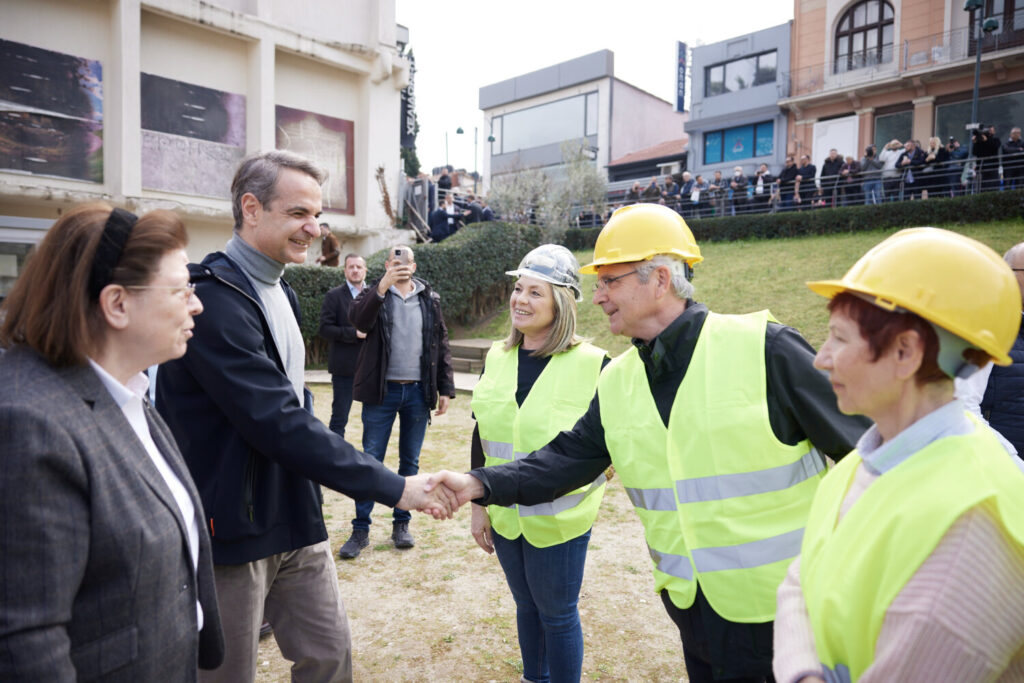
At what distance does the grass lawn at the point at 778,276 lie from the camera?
531 inches

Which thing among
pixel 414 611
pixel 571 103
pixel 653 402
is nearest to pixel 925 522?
pixel 653 402

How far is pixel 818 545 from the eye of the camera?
1412 millimetres

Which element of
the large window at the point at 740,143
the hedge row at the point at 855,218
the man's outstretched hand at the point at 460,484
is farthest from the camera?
the large window at the point at 740,143

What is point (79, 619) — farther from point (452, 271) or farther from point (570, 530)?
point (452, 271)

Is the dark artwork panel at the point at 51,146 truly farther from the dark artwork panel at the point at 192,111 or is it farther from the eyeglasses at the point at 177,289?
the eyeglasses at the point at 177,289

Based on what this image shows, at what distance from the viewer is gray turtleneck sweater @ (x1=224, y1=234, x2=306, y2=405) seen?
2.52 metres

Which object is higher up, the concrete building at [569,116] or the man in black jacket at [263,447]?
the concrete building at [569,116]

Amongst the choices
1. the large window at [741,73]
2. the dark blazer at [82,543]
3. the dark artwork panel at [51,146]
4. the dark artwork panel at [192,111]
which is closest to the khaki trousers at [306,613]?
the dark blazer at [82,543]

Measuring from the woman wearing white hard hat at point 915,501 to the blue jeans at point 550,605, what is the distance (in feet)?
5.38

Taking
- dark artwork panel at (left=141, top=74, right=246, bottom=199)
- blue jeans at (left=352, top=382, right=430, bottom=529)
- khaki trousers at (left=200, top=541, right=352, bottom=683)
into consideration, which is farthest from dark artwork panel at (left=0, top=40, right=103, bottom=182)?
khaki trousers at (left=200, top=541, right=352, bottom=683)

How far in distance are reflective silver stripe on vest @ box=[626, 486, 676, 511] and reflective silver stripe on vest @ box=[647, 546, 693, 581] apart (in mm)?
146

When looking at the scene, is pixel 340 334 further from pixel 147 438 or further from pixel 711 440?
A: pixel 711 440

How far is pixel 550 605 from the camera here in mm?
2988

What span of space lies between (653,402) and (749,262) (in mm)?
16214
